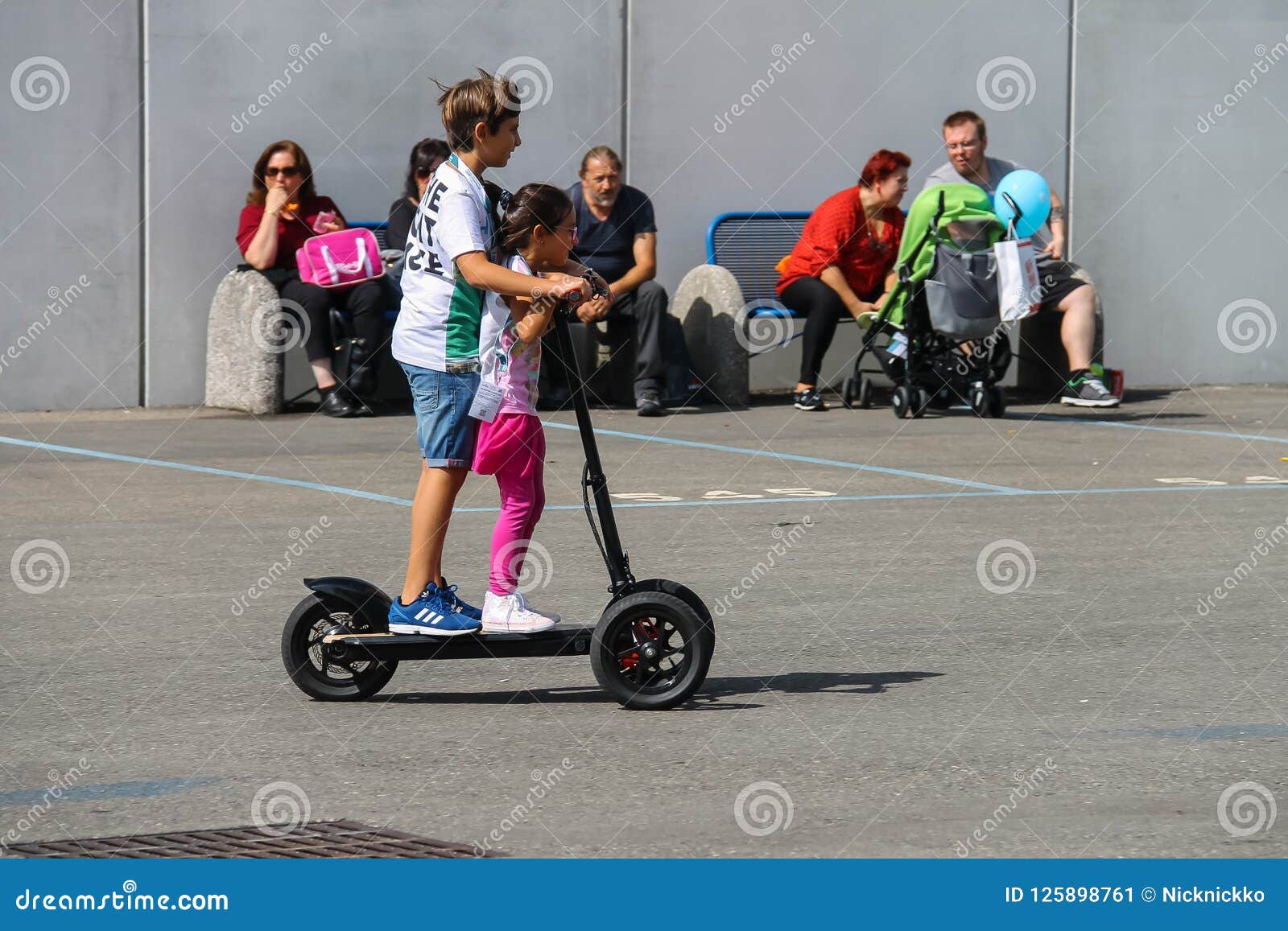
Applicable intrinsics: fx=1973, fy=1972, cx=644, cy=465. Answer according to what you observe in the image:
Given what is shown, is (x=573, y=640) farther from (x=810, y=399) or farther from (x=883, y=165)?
(x=883, y=165)

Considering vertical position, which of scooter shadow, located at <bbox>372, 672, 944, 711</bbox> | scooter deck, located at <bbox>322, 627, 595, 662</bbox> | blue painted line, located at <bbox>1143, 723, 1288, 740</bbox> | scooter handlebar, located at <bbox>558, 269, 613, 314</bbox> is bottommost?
scooter shadow, located at <bbox>372, 672, 944, 711</bbox>

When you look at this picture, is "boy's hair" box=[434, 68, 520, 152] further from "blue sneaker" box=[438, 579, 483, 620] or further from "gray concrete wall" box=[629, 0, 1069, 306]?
"gray concrete wall" box=[629, 0, 1069, 306]

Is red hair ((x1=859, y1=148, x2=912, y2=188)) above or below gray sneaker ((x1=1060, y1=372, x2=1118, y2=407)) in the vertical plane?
above

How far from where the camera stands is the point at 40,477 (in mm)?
10203

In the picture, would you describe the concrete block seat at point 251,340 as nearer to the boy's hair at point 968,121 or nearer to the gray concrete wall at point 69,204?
the gray concrete wall at point 69,204

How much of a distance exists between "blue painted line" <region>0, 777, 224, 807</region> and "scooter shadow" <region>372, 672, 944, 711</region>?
3.34 ft

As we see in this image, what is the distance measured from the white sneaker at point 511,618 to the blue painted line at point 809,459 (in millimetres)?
4781

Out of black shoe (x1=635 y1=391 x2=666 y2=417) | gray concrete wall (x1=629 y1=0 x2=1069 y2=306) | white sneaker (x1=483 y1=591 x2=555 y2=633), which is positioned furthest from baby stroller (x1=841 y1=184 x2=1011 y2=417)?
white sneaker (x1=483 y1=591 x2=555 y2=633)

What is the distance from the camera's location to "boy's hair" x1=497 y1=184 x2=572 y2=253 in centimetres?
547

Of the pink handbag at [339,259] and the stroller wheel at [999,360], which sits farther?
the stroller wheel at [999,360]

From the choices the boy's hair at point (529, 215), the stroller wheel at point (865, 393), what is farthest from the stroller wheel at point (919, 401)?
the boy's hair at point (529, 215)

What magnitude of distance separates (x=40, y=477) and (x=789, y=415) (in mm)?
5351

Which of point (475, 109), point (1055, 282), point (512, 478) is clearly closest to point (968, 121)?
point (1055, 282)

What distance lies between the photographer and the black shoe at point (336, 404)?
13164mm
